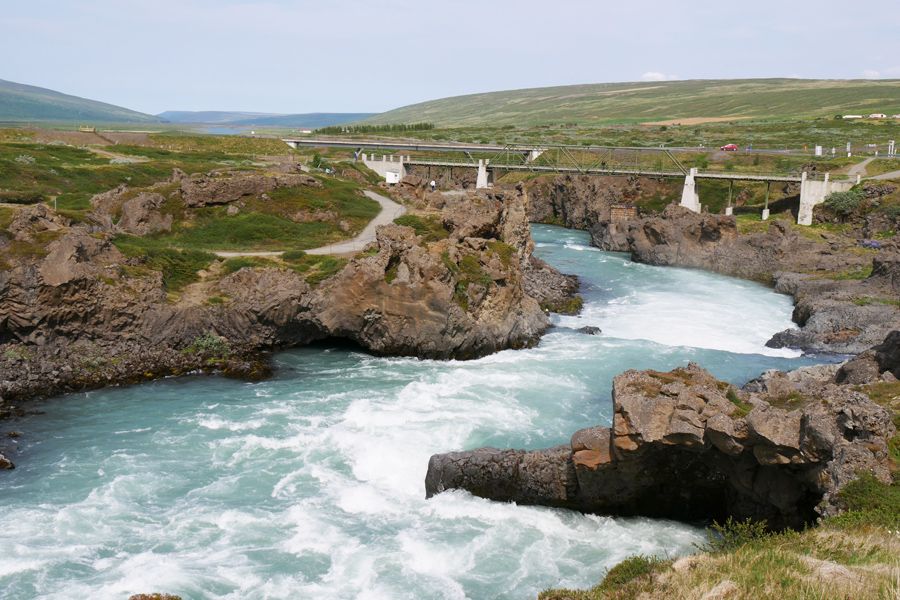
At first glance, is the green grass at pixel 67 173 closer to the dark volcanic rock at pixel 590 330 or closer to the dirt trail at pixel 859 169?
the dark volcanic rock at pixel 590 330

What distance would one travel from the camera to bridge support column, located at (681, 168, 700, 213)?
8562cm

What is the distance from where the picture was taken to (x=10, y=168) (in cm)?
5662

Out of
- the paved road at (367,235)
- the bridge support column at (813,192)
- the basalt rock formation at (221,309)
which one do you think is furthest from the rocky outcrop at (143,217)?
the bridge support column at (813,192)

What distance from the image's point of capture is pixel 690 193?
86125mm

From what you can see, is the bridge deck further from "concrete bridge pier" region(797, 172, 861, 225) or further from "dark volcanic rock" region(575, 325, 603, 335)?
"dark volcanic rock" region(575, 325, 603, 335)

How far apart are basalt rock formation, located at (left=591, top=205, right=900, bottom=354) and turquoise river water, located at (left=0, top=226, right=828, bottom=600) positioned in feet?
15.1

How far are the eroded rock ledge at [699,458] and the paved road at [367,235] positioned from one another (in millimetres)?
25011

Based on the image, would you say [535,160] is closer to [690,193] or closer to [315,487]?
[690,193]

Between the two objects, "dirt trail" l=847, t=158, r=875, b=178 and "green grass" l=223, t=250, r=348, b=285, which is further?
"dirt trail" l=847, t=158, r=875, b=178

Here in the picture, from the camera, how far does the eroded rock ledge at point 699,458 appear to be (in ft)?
52.9

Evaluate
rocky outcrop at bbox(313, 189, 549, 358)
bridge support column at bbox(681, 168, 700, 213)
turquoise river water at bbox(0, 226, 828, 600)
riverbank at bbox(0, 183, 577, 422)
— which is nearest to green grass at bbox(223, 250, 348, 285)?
riverbank at bbox(0, 183, 577, 422)

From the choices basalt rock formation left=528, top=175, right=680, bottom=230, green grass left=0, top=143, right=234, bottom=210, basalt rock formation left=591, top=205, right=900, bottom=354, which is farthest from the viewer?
basalt rock formation left=528, top=175, right=680, bottom=230

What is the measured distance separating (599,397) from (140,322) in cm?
2248

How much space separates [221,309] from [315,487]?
16554 mm
